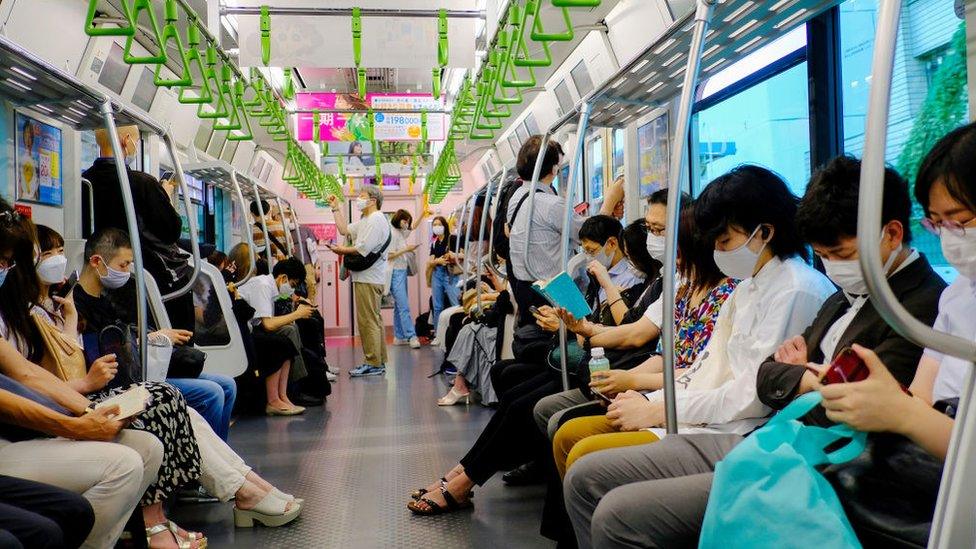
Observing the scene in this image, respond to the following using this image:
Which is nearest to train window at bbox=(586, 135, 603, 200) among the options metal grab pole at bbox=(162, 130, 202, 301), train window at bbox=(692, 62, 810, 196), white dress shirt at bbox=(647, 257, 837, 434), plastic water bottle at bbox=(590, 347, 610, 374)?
train window at bbox=(692, 62, 810, 196)

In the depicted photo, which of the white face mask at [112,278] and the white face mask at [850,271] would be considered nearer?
the white face mask at [850,271]

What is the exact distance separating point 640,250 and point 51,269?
2.44 meters

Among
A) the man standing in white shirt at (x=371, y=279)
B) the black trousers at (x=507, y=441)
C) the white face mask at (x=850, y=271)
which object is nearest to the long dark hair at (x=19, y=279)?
the black trousers at (x=507, y=441)

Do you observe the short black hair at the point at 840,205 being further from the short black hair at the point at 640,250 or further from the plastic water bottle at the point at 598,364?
the short black hair at the point at 640,250

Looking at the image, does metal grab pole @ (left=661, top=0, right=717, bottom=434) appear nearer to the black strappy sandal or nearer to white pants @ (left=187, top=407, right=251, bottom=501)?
the black strappy sandal

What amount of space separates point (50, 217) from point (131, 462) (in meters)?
3.44

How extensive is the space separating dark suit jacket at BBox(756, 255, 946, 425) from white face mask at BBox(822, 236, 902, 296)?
35 mm

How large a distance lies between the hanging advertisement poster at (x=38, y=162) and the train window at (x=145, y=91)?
163 centimetres

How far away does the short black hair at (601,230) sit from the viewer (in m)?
4.15

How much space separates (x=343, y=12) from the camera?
21.4 ft

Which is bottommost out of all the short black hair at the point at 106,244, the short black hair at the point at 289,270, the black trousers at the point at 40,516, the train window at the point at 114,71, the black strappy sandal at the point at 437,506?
the black strappy sandal at the point at 437,506

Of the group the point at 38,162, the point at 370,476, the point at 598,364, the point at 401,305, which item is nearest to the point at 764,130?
the point at 598,364

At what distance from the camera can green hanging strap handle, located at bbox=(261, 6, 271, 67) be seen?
20.0 feet

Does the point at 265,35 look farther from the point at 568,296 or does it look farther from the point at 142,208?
the point at 568,296
